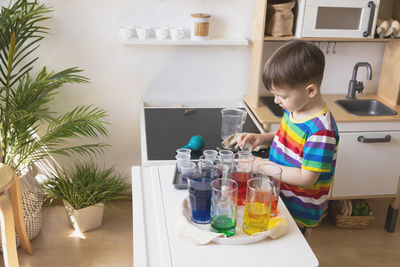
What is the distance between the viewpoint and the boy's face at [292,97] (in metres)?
1.50

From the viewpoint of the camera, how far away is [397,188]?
2736mm

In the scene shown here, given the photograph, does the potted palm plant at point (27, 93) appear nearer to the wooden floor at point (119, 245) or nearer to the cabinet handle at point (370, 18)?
the wooden floor at point (119, 245)

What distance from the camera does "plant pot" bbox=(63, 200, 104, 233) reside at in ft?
8.80

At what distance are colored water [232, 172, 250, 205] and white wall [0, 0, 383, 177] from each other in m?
1.42

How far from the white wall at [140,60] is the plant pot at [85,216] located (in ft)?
1.26

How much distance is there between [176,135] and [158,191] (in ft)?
2.16

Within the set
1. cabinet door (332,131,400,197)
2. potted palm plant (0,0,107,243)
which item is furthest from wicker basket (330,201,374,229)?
potted palm plant (0,0,107,243)

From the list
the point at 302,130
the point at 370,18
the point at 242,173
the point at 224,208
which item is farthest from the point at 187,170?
the point at 370,18

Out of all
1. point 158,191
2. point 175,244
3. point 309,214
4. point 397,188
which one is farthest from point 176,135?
point 397,188

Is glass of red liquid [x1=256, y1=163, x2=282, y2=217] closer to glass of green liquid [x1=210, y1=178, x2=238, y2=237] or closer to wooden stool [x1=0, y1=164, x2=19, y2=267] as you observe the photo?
glass of green liquid [x1=210, y1=178, x2=238, y2=237]

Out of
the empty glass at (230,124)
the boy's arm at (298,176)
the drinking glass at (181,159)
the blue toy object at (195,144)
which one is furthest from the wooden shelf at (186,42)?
the boy's arm at (298,176)

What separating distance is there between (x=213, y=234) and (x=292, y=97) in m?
0.56

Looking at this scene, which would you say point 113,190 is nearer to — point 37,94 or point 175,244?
point 37,94

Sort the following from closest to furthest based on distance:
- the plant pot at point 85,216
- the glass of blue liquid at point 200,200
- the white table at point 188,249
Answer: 1. the white table at point 188,249
2. the glass of blue liquid at point 200,200
3. the plant pot at point 85,216
